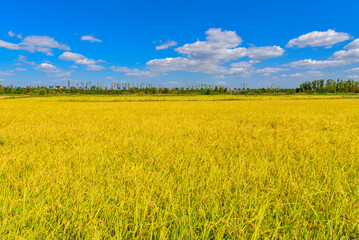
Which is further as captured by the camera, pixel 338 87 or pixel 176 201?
pixel 338 87

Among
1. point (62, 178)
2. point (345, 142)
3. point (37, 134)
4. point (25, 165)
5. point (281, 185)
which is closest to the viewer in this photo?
point (281, 185)

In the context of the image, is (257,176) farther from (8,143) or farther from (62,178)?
(8,143)

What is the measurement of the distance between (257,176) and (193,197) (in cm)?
78

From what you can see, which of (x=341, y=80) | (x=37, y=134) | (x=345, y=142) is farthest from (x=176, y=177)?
(x=341, y=80)

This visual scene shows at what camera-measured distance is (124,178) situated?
5.69 ft

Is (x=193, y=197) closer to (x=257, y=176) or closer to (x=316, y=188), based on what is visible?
(x=257, y=176)

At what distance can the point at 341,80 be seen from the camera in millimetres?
96438

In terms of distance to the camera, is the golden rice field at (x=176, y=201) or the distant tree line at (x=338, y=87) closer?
the golden rice field at (x=176, y=201)

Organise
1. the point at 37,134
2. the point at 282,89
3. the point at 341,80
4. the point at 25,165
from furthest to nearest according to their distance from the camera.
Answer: the point at 282,89 < the point at 341,80 < the point at 37,134 < the point at 25,165

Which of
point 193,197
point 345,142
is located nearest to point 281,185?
point 193,197

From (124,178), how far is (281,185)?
4.92 ft

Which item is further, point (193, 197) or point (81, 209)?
point (193, 197)

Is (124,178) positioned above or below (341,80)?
below

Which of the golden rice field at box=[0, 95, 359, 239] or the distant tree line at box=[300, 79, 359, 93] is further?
the distant tree line at box=[300, 79, 359, 93]
